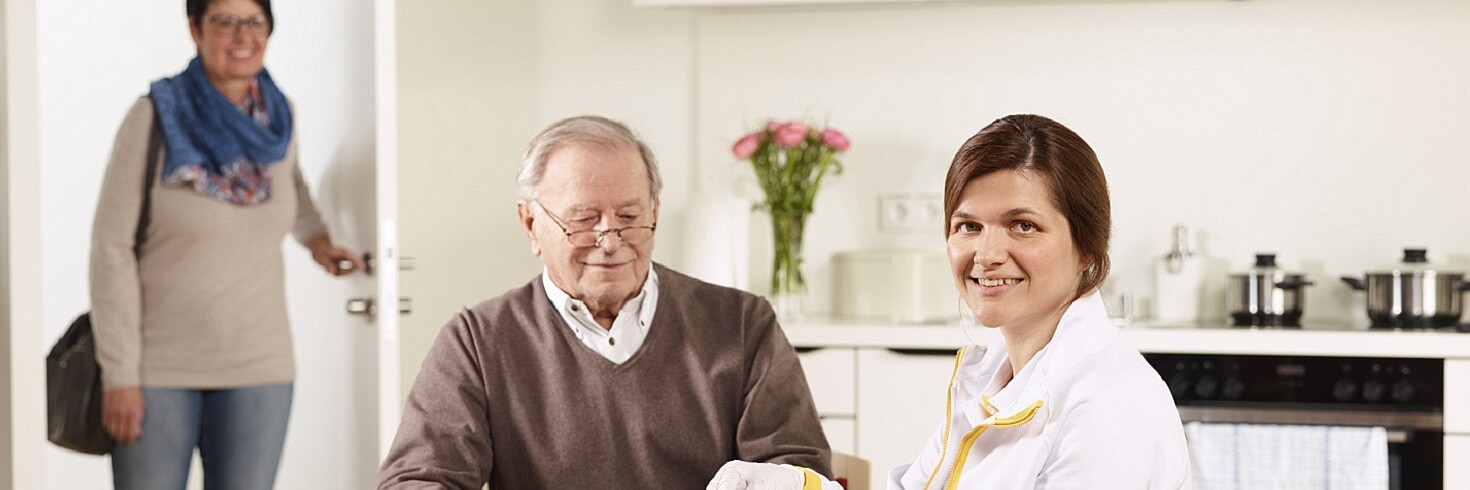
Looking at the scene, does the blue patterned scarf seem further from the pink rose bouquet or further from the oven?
the oven

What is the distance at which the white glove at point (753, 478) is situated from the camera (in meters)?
1.29

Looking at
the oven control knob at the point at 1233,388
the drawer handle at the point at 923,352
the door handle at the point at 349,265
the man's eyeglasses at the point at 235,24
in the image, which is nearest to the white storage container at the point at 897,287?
the drawer handle at the point at 923,352

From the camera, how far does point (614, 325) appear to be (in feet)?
5.57

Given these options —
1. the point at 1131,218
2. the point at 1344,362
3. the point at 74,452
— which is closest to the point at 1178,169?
the point at 1131,218

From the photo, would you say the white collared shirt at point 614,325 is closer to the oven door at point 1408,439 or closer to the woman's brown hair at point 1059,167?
the woman's brown hair at point 1059,167

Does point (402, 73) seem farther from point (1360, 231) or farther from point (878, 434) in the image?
point (1360, 231)

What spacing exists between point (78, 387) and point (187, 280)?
0.26m

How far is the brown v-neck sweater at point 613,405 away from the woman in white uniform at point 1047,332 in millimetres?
419

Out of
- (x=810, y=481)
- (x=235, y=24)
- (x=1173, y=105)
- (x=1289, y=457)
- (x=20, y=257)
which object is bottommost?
(x=1289, y=457)

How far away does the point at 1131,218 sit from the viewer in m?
3.24

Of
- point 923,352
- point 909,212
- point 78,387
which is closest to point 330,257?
point 78,387

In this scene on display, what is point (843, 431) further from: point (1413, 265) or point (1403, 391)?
point (1413, 265)

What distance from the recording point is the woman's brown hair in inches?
Answer: 44.9

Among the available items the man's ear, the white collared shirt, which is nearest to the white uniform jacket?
the white collared shirt
